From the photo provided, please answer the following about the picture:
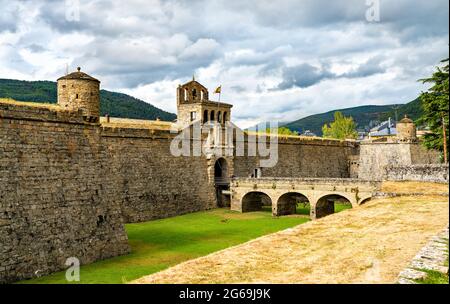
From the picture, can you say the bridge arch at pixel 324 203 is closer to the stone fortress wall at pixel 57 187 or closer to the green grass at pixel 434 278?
the stone fortress wall at pixel 57 187

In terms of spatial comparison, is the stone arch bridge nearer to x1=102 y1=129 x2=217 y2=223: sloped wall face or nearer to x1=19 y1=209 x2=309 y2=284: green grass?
x1=19 y1=209 x2=309 y2=284: green grass

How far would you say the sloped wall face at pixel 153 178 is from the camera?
28000 millimetres

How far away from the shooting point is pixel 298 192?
1204 inches

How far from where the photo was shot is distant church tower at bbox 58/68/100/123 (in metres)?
18.9

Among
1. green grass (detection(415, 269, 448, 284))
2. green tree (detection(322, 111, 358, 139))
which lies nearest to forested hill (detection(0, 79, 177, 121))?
green tree (detection(322, 111, 358, 139))

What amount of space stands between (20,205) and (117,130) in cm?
1343

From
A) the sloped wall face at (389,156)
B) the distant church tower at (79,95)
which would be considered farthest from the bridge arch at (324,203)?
the distant church tower at (79,95)

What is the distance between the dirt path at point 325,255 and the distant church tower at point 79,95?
10409mm

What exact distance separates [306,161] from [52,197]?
107 feet

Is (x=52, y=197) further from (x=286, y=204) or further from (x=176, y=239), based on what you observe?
(x=286, y=204)

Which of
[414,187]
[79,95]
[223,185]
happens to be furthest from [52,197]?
[223,185]

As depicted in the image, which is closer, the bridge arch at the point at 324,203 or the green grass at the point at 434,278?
the green grass at the point at 434,278

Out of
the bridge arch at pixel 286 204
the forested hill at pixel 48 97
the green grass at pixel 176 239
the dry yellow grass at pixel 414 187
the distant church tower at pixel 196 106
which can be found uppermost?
the forested hill at pixel 48 97
